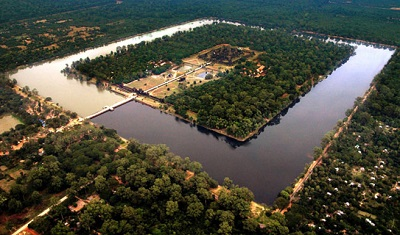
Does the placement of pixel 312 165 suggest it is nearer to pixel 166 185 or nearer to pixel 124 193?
pixel 166 185

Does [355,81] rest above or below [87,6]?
below

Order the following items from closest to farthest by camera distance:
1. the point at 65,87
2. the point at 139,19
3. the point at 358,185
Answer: the point at 358,185
the point at 65,87
the point at 139,19

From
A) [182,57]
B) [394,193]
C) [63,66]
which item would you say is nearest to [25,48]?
[63,66]

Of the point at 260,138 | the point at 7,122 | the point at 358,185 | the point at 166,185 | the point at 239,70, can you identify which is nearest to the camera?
the point at 166,185

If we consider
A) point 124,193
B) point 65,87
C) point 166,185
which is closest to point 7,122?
point 65,87

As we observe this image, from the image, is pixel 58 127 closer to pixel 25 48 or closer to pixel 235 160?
pixel 235 160

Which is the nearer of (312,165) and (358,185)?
(358,185)
